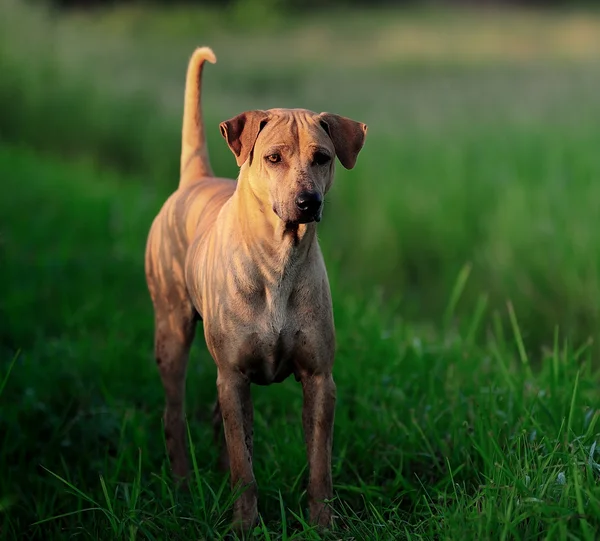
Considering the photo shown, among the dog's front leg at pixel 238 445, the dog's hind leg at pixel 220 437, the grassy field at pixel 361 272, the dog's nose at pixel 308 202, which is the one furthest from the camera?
the dog's hind leg at pixel 220 437

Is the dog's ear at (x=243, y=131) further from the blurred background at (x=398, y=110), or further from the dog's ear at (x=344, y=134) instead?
the blurred background at (x=398, y=110)

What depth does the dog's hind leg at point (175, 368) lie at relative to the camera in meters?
4.65

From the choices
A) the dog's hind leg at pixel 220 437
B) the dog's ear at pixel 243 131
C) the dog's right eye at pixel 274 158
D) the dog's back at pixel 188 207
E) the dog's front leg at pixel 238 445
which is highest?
the dog's ear at pixel 243 131

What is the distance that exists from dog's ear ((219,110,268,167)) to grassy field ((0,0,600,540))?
1.33 metres

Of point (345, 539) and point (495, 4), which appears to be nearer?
point (345, 539)

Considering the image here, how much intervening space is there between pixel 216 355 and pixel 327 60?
11822 mm

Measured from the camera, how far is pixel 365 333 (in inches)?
236

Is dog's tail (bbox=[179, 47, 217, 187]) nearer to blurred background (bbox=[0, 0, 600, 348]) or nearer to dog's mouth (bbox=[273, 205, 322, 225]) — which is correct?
dog's mouth (bbox=[273, 205, 322, 225])

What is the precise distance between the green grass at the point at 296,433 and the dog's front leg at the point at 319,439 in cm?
13

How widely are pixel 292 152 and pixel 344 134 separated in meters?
0.30

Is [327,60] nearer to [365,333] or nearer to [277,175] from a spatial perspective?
[365,333]

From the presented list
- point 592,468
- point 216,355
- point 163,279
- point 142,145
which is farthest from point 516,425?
point 142,145

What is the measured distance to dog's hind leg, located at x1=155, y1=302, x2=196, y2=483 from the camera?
4652 millimetres

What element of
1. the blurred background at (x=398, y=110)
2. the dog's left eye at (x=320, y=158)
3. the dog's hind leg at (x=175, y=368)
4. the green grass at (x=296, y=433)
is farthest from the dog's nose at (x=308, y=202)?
the blurred background at (x=398, y=110)
